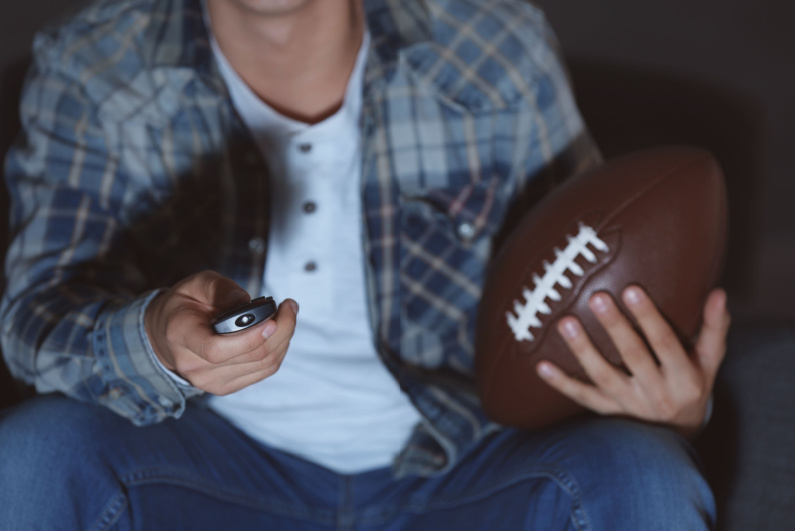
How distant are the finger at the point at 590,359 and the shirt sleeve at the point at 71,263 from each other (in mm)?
366

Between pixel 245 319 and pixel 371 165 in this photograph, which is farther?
pixel 371 165

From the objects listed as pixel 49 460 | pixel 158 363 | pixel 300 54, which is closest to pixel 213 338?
pixel 158 363

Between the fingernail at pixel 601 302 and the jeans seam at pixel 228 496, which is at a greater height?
the fingernail at pixel 601 302

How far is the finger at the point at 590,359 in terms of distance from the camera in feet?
2.28

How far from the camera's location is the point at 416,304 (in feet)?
3.07

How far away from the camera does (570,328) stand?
695 mm

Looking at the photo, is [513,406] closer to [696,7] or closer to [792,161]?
[696,7]

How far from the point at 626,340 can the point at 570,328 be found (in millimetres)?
54

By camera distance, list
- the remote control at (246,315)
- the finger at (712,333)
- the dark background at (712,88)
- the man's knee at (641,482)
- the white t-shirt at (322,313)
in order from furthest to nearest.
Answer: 1. the dark background at (712,88)
2. the white t-shirt at (322,313)
3. the finger at (712,333)
4. the man's knee at (641,482)
5. the remote control at (246,315)

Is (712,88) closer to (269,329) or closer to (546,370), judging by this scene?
(546,370)

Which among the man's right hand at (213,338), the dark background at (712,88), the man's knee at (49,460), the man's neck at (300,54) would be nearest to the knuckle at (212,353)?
the man's right hand at (213,338)

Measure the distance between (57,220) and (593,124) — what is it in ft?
3.03

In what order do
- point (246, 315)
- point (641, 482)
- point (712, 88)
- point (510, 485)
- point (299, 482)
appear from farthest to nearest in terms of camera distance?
point (712, 88) < point (299, 482) < point (510, 485) < point (641, 482) < point (246, 315)

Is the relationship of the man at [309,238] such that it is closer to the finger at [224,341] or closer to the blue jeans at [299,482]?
the blue jeans at [299,482]
